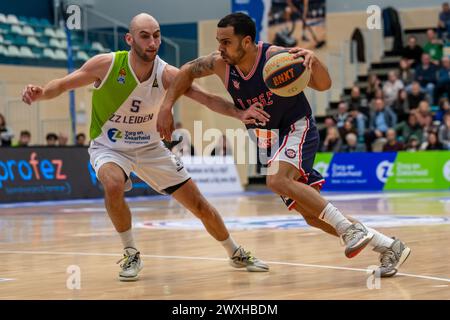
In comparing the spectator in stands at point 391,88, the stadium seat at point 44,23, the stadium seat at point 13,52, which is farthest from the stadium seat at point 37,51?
the spectator in stands at point 391,88

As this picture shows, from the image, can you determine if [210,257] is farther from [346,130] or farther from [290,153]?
[346,130]

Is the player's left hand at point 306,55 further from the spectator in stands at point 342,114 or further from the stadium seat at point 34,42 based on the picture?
the stadium seat at point 34,42

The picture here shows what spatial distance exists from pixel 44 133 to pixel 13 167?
4.43 metres

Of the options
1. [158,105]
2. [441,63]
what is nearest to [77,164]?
[441,63]

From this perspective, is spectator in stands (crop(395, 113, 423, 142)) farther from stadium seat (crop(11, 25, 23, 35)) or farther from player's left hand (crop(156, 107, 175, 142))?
player's left hand (crop(156, 107, 175, 142))

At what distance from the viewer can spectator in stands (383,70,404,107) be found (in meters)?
28.3

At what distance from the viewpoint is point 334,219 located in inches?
318

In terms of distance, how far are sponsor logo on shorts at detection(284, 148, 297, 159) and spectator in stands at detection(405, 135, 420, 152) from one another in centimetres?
1803

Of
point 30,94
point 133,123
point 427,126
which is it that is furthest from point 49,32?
point 30,94

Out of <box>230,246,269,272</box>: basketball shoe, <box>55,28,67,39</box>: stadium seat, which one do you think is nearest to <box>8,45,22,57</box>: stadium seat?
<box>55,28,67,39</box>: stadium seat

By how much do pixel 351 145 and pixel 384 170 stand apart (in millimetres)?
1263

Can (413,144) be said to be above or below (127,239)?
below

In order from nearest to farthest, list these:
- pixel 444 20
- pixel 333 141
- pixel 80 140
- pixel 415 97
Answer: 1. pixel 80 140
2. pixel 333 141
3. pixel 415 97
4. pixel 444 20
